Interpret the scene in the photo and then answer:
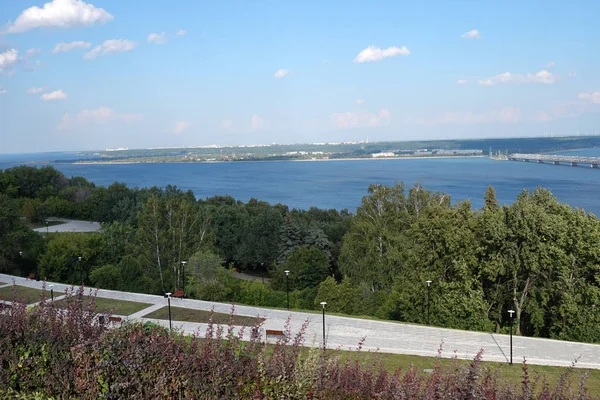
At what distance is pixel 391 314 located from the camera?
67.2ft

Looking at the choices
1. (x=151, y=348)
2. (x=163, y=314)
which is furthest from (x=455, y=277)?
(x=151, y=348)

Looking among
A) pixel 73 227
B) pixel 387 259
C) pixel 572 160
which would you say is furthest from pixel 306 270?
pixel 572 160

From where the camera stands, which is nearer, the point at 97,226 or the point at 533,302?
the point at 533,302

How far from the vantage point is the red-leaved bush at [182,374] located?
5459mm

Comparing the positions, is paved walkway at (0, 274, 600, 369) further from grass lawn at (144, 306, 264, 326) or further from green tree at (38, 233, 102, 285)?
green tree at (38, 233, 102, 285)

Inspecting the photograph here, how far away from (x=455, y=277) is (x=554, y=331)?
3689 millimetres

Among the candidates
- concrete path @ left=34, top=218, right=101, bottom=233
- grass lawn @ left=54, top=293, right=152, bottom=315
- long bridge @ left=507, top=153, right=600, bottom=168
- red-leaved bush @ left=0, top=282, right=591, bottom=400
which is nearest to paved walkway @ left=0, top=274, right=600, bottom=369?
grass lawn @ left=54, top=293, right=152, bottom=315

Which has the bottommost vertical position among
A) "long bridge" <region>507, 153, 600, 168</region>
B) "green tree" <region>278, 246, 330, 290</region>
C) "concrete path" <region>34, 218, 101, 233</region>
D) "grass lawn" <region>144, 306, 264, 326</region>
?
"green tree" <region>278, 246, 330, 290</region>

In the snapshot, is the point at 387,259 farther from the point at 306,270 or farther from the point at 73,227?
the point at 73,227

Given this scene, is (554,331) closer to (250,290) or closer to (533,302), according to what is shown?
(533,302)

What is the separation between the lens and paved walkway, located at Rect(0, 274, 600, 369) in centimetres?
1330

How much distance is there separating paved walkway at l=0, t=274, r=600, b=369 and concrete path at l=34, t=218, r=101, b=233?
27.3 meters

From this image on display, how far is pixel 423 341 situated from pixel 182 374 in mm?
10158

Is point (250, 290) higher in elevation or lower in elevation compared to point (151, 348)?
lower
